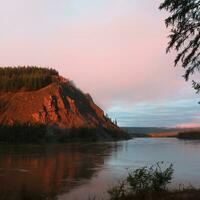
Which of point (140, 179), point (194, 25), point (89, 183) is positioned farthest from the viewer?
point (89, 183)

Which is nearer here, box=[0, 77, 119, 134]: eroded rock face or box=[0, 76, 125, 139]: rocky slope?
box=[0, 76, 125, 139]: rocky slope

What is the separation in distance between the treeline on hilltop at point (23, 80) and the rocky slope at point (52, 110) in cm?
255

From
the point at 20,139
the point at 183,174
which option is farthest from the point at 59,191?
the point at 20,139

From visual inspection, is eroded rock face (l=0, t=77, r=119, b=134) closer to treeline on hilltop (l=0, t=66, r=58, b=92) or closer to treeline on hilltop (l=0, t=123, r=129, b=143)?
treeline on hilltop (l=0, t=66, r=58, b=92)

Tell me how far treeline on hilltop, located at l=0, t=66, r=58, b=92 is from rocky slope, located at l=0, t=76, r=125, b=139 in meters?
2.55

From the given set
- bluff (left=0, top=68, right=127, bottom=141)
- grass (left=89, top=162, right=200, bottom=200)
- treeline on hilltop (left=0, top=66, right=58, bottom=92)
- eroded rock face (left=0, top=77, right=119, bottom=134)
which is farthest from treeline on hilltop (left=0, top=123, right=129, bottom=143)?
grass (left=89, top=162, right=200, bottom=200)

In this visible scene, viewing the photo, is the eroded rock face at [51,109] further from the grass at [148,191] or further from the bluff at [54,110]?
the grass at [148,191]

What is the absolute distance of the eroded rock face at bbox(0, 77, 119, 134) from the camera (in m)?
155

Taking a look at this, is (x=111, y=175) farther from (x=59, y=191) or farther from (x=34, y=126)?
(x=34, y=126)

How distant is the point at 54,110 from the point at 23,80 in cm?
2447

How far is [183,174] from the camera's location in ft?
130

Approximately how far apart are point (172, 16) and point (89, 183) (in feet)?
70.1

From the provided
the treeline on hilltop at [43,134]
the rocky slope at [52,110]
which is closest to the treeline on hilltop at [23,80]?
the rocky slope at [52,110]

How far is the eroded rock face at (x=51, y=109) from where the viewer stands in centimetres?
15475
